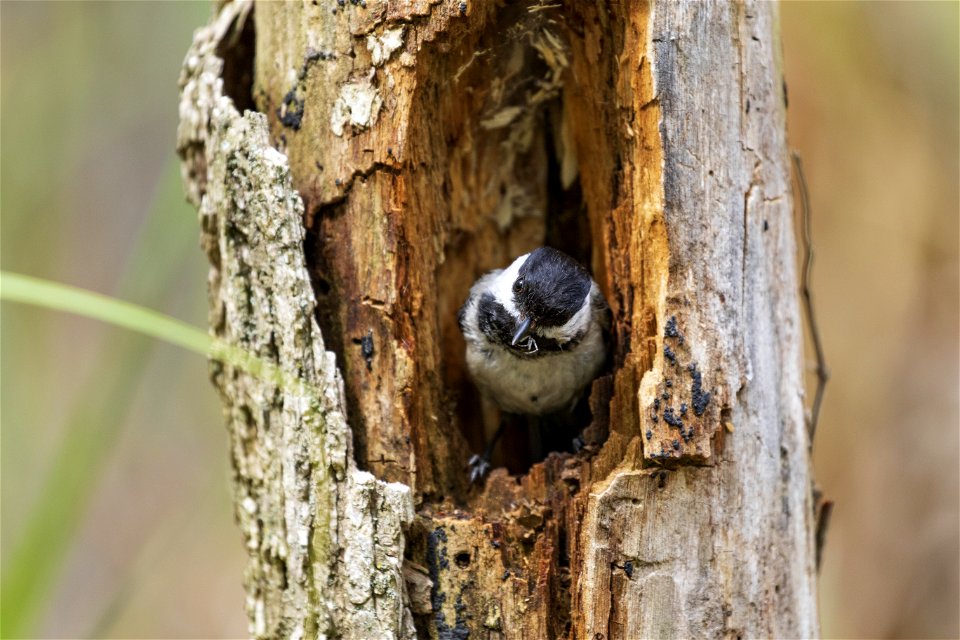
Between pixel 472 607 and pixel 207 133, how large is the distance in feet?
5.64

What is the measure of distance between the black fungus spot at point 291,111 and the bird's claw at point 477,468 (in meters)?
1.31

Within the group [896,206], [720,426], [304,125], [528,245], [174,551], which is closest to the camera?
[720,426]

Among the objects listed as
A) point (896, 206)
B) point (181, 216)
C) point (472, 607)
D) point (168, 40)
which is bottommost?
point (472, 607)

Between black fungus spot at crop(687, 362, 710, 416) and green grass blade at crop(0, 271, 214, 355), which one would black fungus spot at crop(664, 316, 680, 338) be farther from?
green grass blade at crop(0, 271, 214, 355)

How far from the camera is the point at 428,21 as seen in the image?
251 centimetres

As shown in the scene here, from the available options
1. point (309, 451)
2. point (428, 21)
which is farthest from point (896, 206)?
point (309, 451)

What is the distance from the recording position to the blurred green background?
4.22m

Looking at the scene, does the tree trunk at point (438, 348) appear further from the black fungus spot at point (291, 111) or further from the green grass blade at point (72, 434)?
the green grass blade at point (72, 434)

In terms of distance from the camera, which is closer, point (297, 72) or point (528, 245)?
point (297, 72)

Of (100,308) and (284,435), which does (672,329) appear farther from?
(100,308)

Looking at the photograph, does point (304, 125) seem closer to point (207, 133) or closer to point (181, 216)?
point (207, 133)

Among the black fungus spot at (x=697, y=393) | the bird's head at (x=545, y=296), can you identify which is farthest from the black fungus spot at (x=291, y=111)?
the black fungus spot at (x=697, y=393)

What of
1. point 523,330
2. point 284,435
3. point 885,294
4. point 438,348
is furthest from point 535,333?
point 885,294

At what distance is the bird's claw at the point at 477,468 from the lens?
2.94 metres
